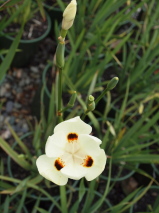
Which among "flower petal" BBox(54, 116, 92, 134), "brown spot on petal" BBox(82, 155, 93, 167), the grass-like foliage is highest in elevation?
"flower petal" BBox(54, 116, 92, 134)

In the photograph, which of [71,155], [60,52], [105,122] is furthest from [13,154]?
[105,122]

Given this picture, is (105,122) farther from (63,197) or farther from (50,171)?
(50,171)

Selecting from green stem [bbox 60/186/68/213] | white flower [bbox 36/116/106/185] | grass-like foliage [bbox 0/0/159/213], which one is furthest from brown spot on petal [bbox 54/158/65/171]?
grass-like foliage [bbox 0/0/159/213]

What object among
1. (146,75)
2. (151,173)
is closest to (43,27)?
(146,75)

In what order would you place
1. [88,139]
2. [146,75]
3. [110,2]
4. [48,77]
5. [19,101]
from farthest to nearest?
[19,101], [48,77], [146,75], [110,2], [88,139]

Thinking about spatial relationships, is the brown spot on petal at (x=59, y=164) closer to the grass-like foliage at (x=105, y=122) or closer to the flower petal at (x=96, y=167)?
the flower petal at (x=96, y=167)

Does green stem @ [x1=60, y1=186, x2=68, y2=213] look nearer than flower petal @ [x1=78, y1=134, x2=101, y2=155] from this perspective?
No

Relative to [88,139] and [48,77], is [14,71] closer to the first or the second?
[48,77]

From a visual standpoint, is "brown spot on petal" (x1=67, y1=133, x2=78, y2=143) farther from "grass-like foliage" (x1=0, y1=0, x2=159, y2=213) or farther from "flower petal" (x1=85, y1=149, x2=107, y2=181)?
"grass-like foliage" (x1=0, y1=0, x2=159, y2=213)
